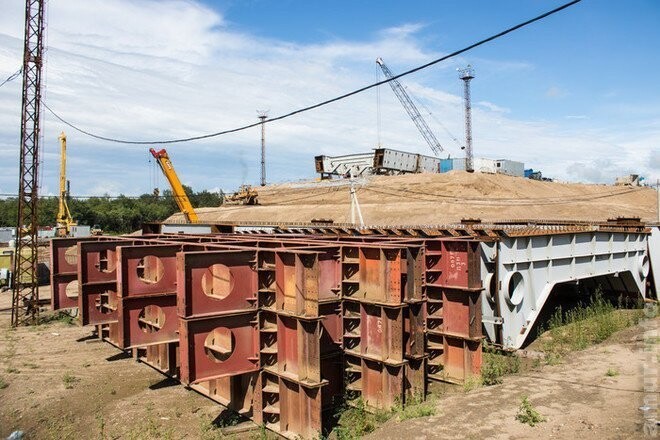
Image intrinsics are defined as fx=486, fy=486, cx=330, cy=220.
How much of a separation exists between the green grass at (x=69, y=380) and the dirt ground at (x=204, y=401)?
0.02m

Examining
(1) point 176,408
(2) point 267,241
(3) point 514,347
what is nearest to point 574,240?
(3) point 514,347

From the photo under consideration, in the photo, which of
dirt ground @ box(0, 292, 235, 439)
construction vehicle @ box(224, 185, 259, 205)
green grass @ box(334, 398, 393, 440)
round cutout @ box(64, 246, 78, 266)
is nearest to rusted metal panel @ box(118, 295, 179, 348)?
dirt ground @ box(0, 292, 235, 439)

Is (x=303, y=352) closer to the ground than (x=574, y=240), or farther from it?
closer to the ground

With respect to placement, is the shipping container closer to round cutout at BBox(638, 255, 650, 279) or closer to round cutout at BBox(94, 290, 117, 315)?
round cutout at BBox(638, 255, 650, 279)

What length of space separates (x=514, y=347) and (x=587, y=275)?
391 cm

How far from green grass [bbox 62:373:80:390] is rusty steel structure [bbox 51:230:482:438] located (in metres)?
1.50

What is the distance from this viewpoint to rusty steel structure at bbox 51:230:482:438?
7.37m

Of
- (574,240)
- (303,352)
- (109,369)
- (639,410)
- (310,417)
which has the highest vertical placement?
(574,240)

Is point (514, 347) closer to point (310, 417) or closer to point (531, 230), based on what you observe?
point (531, 230)

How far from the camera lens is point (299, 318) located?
721 centimetres

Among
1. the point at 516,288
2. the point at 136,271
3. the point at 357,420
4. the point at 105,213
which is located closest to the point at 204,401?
the point at 136,271

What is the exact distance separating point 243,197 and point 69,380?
47188 millimetres

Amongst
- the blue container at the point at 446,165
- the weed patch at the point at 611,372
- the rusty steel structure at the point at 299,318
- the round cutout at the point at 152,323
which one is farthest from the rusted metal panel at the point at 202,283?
the blue container at the point at 446,165

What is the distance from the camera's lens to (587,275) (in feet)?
43.4
